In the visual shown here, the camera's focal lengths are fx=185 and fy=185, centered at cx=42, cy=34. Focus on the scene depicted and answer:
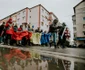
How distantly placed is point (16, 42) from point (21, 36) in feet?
2.33

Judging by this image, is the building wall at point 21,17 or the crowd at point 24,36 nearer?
the crowd at point 24,36

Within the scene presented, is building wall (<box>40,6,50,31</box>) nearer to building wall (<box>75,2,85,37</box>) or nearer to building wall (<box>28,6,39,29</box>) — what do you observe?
building wall (<box>28,6,39,29</box>)

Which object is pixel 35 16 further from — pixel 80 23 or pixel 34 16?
pixel 80 23

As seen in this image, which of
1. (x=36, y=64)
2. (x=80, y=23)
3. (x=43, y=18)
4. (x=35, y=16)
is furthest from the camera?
(x=43, y=18)

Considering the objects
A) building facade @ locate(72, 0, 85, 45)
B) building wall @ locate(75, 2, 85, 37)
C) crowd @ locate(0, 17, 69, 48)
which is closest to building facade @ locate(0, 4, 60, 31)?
building facade @ locate(72, 0, 85, 45)

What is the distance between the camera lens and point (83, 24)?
60219 millimetres

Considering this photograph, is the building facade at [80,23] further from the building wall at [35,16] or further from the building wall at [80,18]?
the building wall at [35,16]

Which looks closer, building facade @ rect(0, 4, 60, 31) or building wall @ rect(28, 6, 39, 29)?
building facade @ rect(0, 4, 60, 31)

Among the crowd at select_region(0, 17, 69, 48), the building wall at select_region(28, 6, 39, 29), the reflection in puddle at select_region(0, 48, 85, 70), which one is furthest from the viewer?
the building wall at select_region(28, 6, 39, 29)

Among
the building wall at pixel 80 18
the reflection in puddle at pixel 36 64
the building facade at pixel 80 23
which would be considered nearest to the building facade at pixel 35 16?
the building facade at pixel 80 23

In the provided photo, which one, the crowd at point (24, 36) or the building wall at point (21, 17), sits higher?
the building wall at point (21, 17)

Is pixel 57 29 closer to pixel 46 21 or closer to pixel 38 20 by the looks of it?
pixel 38 20

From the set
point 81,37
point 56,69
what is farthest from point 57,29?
point 81,37

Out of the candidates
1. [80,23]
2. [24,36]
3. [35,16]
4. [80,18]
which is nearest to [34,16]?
[35,16]
